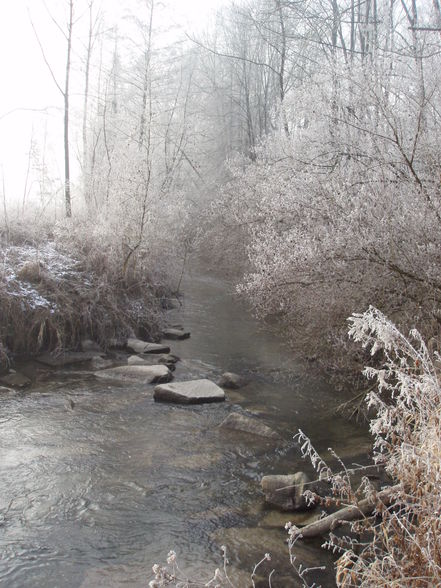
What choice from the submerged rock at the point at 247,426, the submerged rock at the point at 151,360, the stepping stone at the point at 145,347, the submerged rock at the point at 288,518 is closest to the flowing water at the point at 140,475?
the submerged rock at the point at 288,518

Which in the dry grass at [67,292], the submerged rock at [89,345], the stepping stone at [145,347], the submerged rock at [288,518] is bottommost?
the submerged rock at [288,518]

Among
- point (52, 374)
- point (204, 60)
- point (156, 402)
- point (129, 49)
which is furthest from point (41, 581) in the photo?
point (204, 60)

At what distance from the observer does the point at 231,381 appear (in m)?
7.49

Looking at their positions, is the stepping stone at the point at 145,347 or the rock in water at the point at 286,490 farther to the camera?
the stepping stone at the point at 145,347

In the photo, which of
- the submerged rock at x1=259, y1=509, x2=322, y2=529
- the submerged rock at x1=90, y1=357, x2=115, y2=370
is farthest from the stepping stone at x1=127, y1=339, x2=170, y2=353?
the submerged rock at x1=259, y1=509, x2=322, y2=529

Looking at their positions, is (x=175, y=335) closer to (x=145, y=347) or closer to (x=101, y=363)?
(x=145, y=347)

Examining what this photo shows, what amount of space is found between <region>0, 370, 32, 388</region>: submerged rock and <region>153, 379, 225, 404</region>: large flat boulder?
5.78ft

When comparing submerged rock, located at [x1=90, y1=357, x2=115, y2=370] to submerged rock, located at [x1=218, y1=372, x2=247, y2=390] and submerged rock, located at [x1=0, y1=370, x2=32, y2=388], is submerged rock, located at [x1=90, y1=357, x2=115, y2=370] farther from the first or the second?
submerged rock, located at [x1=218, y1=372, x2=247, y2=390]

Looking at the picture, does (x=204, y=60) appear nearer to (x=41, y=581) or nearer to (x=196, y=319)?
(x=196, y=319)

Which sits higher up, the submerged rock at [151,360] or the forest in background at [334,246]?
the forest in background at [334,246]

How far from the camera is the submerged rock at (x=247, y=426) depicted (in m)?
5.80

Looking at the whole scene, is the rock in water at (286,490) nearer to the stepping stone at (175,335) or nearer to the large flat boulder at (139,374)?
the large flat boulder at (139,374)

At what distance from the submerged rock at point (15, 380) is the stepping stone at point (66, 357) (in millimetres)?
693

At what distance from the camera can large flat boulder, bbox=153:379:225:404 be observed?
22.1 ft
